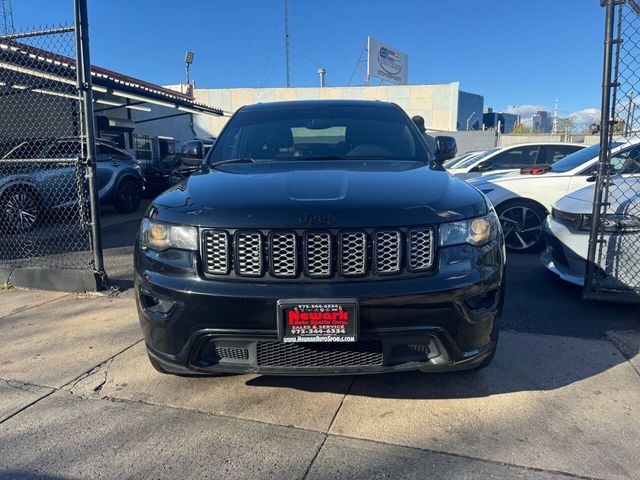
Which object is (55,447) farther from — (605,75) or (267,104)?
(605,75)

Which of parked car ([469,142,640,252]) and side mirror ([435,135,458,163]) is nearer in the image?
side mirror ([435,135,458,163])

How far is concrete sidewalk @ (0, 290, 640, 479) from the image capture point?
2.11 metres

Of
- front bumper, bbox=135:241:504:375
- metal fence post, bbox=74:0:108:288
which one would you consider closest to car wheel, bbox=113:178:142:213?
metal fence post, bbox=74:0:108:288

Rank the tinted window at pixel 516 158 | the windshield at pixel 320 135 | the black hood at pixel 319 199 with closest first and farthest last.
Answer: the black hood at pixel 319 199, the windshield at pixel 320 135, the tinted window at pixel 516 158

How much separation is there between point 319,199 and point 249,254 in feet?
1.40

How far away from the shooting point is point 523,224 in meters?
6.27

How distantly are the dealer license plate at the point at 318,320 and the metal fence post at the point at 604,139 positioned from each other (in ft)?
8.81

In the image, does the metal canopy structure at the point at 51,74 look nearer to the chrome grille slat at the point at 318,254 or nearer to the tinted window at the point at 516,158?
the chrome grille slat at the point at 318,254

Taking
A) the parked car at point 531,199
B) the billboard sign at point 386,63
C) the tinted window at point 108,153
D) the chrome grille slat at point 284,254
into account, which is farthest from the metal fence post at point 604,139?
the billboard sign at point 386,63

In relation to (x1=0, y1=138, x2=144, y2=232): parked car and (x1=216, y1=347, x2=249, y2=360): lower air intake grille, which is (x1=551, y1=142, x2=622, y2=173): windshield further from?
(x1=0, y1=138, x2=144, y2=232): parked car

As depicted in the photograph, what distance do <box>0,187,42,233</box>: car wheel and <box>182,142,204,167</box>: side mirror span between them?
485cm

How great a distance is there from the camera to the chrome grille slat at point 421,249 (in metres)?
2.21

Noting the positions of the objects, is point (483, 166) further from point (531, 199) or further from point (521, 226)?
point (521, 226)

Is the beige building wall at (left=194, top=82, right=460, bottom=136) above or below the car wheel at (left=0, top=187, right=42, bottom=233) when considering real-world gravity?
above
